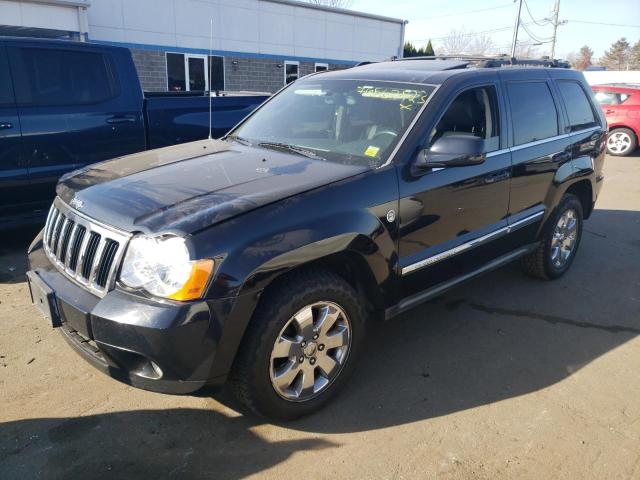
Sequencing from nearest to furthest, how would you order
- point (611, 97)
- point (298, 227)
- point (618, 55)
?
point (298, 227)
point (611, 97)
point (618, 55)

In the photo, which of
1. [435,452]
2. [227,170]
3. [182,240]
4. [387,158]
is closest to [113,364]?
[182,240]

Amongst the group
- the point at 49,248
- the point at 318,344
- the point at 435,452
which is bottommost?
the point at 435,452

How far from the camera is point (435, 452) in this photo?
8.82 ft

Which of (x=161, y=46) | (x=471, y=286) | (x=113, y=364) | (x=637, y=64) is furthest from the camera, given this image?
(x=637, y=64)

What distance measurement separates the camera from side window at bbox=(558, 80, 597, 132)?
186 inches

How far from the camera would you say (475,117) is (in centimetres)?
376

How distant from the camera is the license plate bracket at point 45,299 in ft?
8.85

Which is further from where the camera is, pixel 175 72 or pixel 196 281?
pixel 175 72

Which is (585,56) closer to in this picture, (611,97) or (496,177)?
(611,97)

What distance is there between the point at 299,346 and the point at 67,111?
3.92 meters

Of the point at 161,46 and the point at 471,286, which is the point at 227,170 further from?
the point at 161,46

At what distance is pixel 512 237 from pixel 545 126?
1021mm

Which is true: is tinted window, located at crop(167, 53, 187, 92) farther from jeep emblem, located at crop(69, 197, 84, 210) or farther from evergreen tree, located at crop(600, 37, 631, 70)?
evergreen tree, located at crop(600, 37, 631, 70)

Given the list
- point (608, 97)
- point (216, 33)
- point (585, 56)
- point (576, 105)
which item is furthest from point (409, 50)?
point (585, 56)
